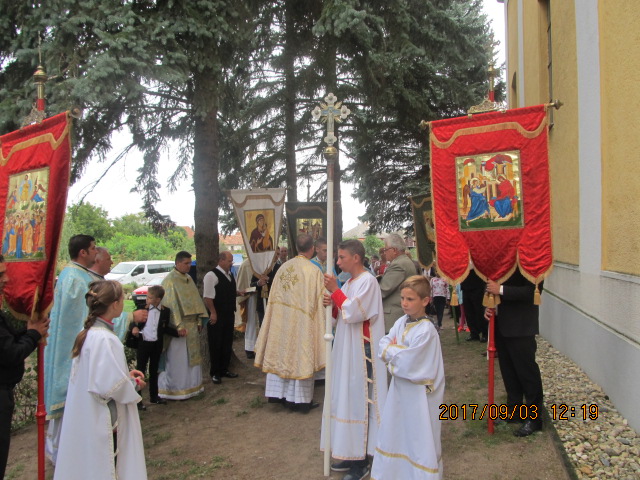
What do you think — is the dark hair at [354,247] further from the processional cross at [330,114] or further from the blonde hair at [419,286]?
the processional cross at [330,114]

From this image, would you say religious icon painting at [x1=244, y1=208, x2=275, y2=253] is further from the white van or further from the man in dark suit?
the white van

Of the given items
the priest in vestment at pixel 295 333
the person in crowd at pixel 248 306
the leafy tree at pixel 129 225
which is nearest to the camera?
the priest in vestment at pixel 295 333

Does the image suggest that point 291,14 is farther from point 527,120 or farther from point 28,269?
point 28,269

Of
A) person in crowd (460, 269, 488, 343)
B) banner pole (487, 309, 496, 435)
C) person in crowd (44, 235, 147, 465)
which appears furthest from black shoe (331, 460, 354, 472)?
person in crowd (460, 269, 488, 343)

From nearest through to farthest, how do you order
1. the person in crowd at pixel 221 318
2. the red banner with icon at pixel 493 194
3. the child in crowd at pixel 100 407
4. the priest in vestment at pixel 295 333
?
the child in crowd at pixel 100 407 → the red banner with icon at pixel 493 194 → the priest in vestment at pixel 295 333 → the person in crowd at pixel 221 318

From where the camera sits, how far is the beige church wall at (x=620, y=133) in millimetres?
4723

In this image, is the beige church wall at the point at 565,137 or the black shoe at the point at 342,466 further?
Result: the beige church wall at the point at 565,137

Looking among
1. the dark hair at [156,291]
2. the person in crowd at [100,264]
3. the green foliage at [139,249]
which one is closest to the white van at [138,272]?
the green foliage at [139,249]

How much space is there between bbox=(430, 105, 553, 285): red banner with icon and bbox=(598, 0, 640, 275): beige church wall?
3.05 ft

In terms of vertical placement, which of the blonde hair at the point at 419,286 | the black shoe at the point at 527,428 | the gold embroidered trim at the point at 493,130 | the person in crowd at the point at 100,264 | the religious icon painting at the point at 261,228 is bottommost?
the black shoe at the point at 527,428

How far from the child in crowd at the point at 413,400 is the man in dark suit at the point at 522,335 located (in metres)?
1.23

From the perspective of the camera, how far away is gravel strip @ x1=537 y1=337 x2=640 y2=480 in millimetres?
4017

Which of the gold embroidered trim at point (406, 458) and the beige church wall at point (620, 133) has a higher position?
the beige church wall at point (620, 133)

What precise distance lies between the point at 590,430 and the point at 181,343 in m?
4.86
